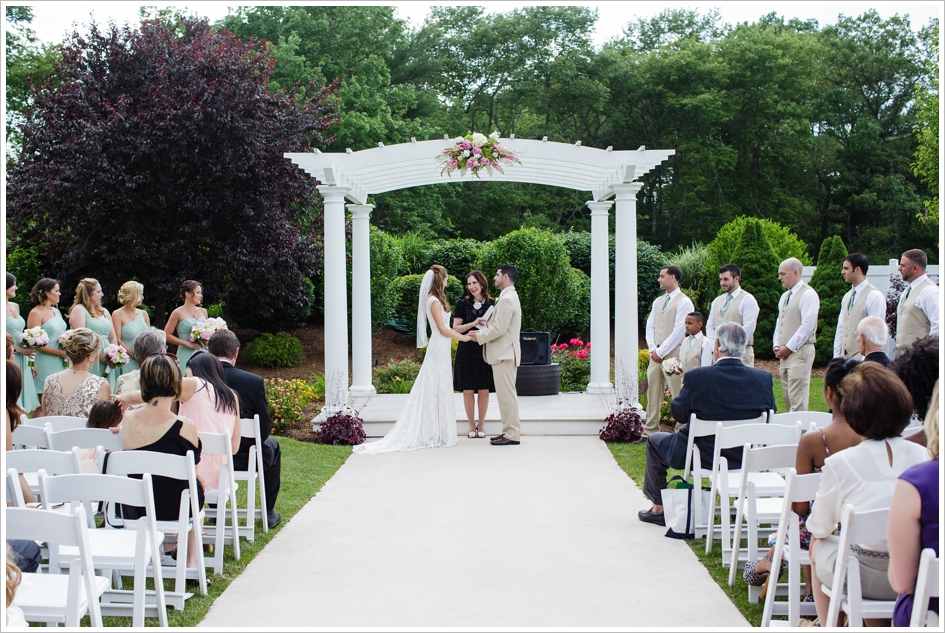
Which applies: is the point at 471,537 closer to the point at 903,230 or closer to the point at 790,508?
the point at 790,508

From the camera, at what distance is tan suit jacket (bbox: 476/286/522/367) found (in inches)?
357

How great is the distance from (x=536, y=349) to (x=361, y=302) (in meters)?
2.53

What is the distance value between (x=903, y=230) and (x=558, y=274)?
53.4ft

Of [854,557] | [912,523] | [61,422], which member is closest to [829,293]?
[854,557]

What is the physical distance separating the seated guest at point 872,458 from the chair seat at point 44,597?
2.91m

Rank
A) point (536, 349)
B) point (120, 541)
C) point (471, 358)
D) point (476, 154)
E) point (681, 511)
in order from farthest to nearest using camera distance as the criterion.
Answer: point (536, 349) < point (471, 358) < point (476, 154) < point (681, 511) < point (120, 541)

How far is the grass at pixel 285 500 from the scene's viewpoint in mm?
4230

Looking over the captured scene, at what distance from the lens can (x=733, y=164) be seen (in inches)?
1096

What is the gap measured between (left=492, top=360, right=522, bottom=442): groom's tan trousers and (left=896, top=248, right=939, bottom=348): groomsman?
3.75 m

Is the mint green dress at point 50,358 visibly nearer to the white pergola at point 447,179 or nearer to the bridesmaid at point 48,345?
the bridesmaid at point 48,345

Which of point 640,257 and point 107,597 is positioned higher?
point 640,257

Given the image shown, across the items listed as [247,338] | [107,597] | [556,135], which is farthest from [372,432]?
[556,135]

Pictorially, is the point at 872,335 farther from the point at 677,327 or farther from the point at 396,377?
the point at 396,377

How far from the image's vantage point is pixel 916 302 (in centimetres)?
746
